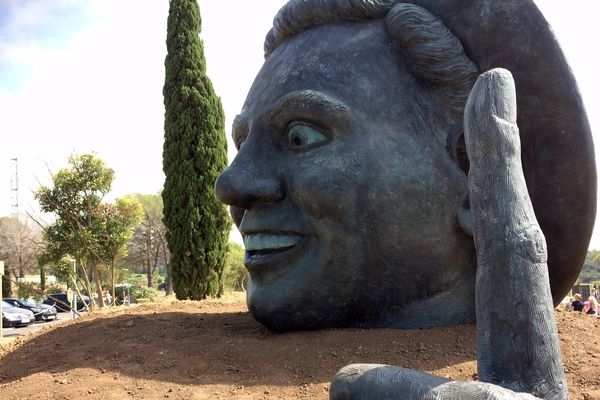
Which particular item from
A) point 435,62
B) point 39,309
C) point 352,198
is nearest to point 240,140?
point 352,198

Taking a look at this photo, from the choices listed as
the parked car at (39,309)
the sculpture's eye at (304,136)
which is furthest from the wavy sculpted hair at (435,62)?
the parked car at (39,309)

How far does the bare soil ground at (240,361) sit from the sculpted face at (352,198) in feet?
0.72

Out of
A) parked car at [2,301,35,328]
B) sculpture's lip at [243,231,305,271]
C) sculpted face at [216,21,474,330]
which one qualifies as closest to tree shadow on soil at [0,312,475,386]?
sculpted face at [216,21,474,330]

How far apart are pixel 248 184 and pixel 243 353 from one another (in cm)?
107

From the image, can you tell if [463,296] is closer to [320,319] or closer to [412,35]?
[320,319]

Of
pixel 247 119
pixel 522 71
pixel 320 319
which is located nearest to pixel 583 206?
pixel 522 71

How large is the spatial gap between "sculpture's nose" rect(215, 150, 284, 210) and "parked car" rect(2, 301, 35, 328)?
18425 mm

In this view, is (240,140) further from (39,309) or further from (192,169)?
(39,309)

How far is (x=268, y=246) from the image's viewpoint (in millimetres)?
3889

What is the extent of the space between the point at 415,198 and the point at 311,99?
35.2 inches

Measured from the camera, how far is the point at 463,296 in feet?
12.5

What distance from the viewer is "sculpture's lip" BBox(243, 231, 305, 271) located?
3.82 m

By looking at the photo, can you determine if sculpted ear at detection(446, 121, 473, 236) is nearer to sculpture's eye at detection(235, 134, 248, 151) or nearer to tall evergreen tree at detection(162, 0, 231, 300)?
sculpture's eye at detection(235, 134, 248, 151)

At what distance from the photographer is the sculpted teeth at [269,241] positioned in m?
3.82
